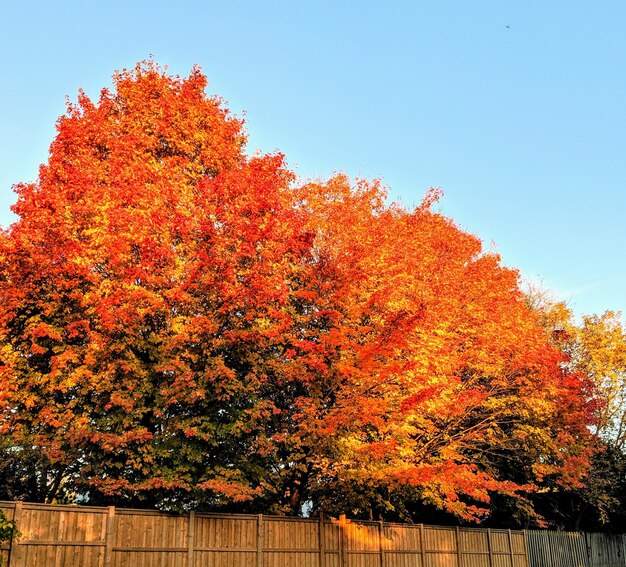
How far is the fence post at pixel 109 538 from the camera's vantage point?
1214 cm

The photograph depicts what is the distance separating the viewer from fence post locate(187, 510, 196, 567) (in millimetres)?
13406

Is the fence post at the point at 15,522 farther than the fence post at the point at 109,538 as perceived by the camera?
No

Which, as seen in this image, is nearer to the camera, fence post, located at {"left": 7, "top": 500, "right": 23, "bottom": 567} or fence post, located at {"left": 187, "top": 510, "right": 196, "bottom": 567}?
fence post, located at {"left": 7, "top": 500, "right": 23, "bottom": 567}

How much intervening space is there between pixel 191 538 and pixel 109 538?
1942 millimetres

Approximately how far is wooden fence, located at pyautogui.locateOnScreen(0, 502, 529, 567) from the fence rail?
0.02m

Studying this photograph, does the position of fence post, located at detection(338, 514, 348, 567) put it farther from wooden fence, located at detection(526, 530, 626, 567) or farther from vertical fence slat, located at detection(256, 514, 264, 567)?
wooden fence, located at detection(526, 530, 626, 567)

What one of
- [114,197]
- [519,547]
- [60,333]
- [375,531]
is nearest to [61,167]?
[114,197]

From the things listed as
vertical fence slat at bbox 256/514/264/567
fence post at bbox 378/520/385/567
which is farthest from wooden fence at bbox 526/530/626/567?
vertical fence slat at bbox 256/514/264/567

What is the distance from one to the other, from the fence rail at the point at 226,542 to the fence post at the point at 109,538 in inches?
0.7

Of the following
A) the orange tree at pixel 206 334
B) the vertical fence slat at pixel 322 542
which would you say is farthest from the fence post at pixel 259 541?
the vertical fence slat at pixel 322 542

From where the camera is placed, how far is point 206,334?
14414 mm

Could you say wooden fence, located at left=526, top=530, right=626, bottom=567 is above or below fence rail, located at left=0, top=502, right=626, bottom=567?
below

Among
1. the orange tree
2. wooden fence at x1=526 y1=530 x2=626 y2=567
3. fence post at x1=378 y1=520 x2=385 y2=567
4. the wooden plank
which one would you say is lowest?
wooden fence at x1=526 y1=530 x2=626 y2=567

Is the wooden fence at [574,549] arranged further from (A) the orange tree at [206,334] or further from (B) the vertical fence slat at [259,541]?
(B) the vertical fence slat at [259,541]
